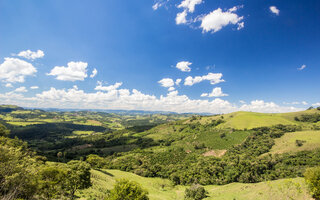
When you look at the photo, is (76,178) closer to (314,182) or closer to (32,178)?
(32,178)

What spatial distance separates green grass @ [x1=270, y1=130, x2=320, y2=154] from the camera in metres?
103

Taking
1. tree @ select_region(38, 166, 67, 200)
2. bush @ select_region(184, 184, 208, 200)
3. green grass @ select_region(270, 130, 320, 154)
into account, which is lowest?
bush @ select_region(184, 184, 208, 200)

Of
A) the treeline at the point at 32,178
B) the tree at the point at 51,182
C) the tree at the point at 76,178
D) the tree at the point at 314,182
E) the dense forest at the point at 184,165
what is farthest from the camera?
the tree at the point at 76,178

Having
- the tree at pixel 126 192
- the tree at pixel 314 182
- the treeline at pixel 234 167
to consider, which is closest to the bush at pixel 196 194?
the treeline at pixel 234 167

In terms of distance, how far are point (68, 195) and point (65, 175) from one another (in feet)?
25.8

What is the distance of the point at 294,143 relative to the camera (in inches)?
4493

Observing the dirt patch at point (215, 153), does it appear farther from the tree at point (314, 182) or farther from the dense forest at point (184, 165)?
the tree at point (314, 182)

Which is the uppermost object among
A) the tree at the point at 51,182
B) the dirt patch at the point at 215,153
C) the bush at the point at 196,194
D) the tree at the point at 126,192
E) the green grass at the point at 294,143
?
the tree at the point at 51,182

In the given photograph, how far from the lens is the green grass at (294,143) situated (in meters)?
103

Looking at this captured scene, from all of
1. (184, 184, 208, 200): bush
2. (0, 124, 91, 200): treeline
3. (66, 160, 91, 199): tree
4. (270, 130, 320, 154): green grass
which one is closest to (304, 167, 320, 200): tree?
(184, 184, 208, 200): bush

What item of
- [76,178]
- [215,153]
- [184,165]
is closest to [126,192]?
[76,178]

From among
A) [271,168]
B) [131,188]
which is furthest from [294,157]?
[131,188]

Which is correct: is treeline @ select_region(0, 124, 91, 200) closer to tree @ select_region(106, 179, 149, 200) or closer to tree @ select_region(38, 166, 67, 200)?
tree @ select_region(38, 166, 67, 200)

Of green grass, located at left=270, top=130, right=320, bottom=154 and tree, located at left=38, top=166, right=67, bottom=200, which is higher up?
tree, located at left=38, top=166, right=67, bottom=200
